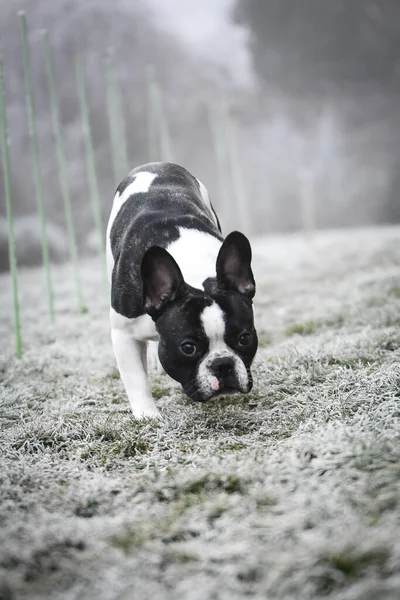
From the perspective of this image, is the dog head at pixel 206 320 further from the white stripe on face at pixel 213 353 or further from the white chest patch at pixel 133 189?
the white chest patch at pixel 133 189

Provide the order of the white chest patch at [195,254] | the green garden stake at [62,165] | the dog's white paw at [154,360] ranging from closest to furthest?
1. the white chest patch at [195,254]
2. the dog's white paw at [154,360]
3. the green garden stake at [62,165]

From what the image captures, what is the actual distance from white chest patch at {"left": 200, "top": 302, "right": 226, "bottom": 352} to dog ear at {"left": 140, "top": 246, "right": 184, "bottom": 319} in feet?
0.44

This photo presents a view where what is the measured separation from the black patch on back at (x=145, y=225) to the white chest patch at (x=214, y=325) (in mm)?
A: 325

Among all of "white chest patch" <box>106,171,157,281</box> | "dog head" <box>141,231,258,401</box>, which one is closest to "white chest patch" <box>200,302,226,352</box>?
"dog head" <box>141,231,258,401</box>

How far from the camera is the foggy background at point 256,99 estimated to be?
33.4 feet

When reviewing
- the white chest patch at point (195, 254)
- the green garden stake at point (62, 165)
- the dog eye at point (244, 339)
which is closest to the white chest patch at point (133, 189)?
the white chest patch at point (195, 254)

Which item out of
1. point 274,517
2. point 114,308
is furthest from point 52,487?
point 114,308

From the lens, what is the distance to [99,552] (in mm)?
1354

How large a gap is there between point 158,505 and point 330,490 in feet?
1.36

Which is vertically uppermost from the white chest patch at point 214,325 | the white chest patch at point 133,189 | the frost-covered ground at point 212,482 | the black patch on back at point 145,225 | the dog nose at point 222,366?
the white chest patch at point 133,189

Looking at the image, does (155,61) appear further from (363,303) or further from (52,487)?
(52,487)

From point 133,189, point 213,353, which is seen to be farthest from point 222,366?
point 133,189

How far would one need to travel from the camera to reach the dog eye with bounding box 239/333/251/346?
2072 mm

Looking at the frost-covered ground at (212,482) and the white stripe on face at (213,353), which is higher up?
the white stripe on face at (213,353)
